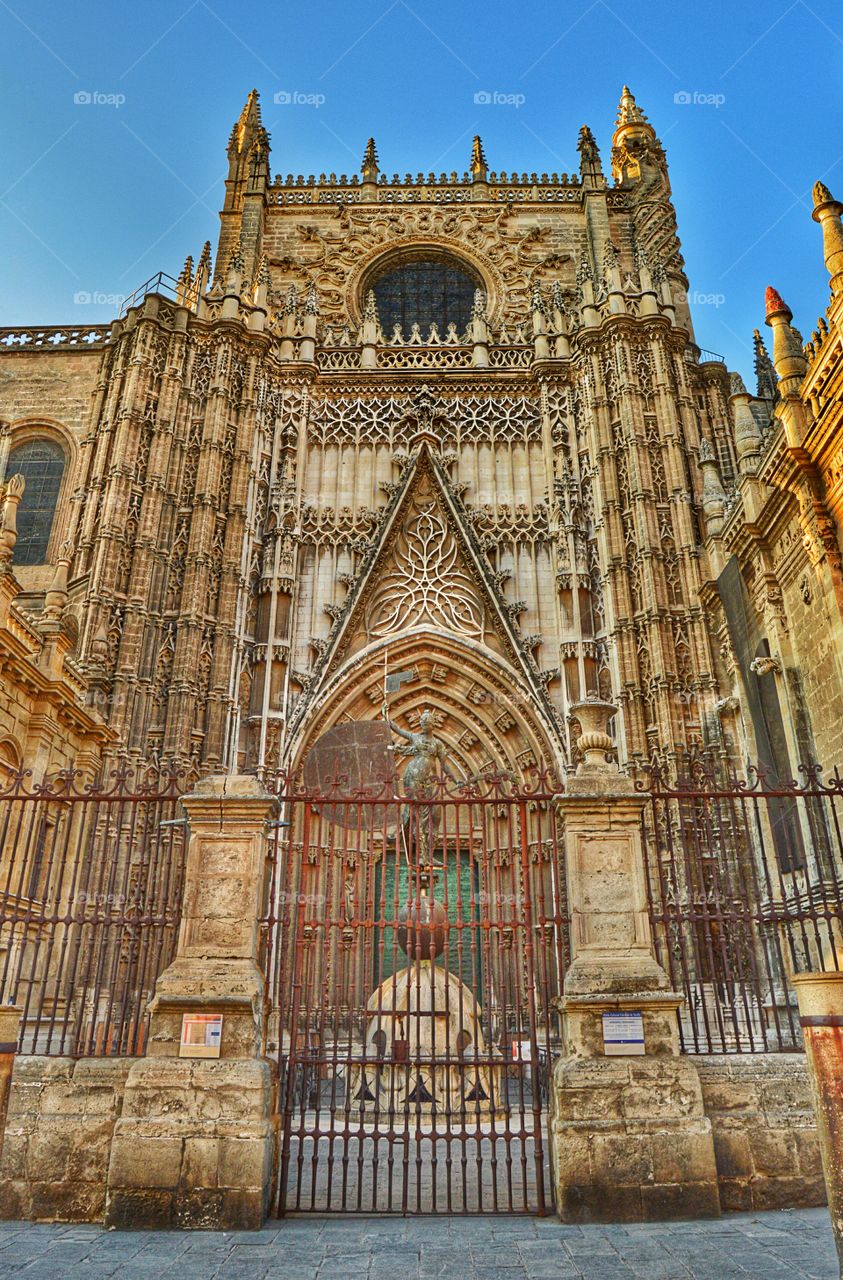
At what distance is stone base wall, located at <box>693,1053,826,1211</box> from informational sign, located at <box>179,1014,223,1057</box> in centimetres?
352

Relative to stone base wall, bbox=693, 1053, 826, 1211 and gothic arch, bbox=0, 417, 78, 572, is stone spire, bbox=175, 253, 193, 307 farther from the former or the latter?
stone base wall, bbox=693, 1053, 826, 1211

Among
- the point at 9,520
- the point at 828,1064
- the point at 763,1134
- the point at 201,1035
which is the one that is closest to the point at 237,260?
the point at 9,520

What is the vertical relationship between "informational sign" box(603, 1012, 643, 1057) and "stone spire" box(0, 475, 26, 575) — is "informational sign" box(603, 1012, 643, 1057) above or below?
below

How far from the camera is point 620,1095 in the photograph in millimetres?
6004

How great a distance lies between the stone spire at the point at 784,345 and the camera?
40.8 feet

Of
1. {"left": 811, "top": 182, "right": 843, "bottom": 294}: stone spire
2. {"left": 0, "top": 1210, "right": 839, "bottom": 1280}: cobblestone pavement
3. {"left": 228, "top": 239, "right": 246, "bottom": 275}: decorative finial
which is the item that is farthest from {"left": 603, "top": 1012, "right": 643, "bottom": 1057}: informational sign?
{"left": 228, "top": 239, "right": 246, "bottom": 275}: decorative finial

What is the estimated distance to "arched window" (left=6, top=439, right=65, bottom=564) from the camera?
19.4m

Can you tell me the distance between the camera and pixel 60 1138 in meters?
6.03

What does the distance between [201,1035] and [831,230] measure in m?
11.6

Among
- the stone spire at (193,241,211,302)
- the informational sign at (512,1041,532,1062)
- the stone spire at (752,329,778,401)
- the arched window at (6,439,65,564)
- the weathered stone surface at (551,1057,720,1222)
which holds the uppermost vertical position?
the stone spire at (193,241,211,302)

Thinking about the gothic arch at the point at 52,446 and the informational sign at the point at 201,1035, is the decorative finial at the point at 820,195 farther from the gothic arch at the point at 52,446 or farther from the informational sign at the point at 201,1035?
the gothic arch at the point at 52,446

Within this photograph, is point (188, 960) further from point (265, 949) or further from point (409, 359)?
point (409, 359)

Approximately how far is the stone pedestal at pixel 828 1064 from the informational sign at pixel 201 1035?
13.0ft

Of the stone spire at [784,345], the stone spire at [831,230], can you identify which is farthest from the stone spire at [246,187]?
the stone spire at [831,230]
